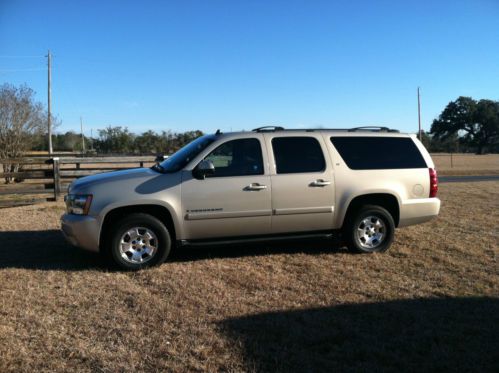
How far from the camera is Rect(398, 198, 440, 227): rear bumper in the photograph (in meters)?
6.86

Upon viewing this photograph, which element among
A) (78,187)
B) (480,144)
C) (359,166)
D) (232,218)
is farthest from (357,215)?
(480,144)

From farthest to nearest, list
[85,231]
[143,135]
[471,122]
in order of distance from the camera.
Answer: [471,122]
[143,135]
[85,231]

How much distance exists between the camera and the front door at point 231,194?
597 centimetres

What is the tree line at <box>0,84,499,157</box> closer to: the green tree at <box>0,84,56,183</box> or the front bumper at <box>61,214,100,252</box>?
the green tree at <box>0,84,56,183</box>

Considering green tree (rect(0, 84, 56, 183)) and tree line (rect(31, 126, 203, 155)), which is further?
tree line (rect(31, 126, 203, 155))

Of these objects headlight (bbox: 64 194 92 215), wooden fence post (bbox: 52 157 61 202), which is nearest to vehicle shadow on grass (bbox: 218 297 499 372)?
headlight (bbox: 64 194 92 215)

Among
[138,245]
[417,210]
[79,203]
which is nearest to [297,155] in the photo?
[417,210]

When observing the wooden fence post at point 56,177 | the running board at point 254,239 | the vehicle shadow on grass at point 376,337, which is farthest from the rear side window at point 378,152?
the wooden fence post at point 56,177

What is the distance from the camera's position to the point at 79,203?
5.82 meters

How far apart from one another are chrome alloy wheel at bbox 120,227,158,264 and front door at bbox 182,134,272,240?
1.46ft

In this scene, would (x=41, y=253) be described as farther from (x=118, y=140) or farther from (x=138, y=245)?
(x=118, y=140)

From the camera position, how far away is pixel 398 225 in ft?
22.8

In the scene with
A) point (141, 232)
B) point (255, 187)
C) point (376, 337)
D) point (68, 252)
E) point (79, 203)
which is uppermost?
point (255, 187)

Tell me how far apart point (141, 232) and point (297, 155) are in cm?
231
